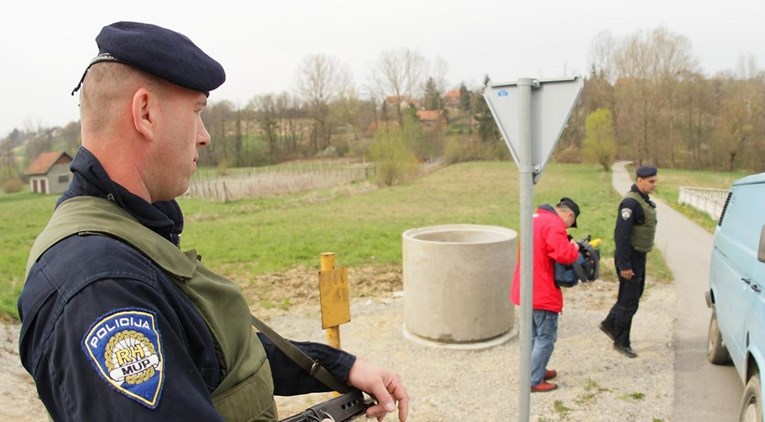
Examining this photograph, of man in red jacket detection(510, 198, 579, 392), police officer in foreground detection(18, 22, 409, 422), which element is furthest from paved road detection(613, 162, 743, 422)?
police officer in foreground detection(18, 22, 409, 422)

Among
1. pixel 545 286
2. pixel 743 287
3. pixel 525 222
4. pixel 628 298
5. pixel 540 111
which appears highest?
pixel 540 111

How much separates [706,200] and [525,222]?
61.7 feet

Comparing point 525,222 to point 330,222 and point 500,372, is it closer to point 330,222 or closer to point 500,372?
point 500,372

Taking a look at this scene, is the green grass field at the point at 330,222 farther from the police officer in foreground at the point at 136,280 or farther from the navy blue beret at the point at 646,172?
the police officer in foreground at the point at 136,280

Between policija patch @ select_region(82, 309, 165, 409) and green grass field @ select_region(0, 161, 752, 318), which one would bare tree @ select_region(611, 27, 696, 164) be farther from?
policija patch @ select_region(82, 309, 165, 409)

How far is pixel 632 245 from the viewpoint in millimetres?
6020

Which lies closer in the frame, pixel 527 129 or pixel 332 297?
pixel 527 129

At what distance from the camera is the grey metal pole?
392 centimetres

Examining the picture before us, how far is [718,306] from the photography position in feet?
17.2

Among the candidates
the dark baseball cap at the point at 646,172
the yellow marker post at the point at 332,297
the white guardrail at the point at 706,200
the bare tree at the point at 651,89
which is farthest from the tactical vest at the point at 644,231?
the bare tree at the point at 651,89

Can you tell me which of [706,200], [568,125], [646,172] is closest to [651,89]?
[568,125]

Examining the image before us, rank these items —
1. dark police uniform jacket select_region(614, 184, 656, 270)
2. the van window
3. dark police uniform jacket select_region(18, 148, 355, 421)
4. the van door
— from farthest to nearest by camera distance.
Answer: dark police uniform jacket select_region(614, 184, 656, 270) < the van window < the van door < dark police uniform jacket select_region(18, 148, 355, 421)

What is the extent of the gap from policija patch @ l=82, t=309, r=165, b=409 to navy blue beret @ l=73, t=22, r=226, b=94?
579mm

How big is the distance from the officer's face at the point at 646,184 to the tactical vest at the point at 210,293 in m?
5.57
